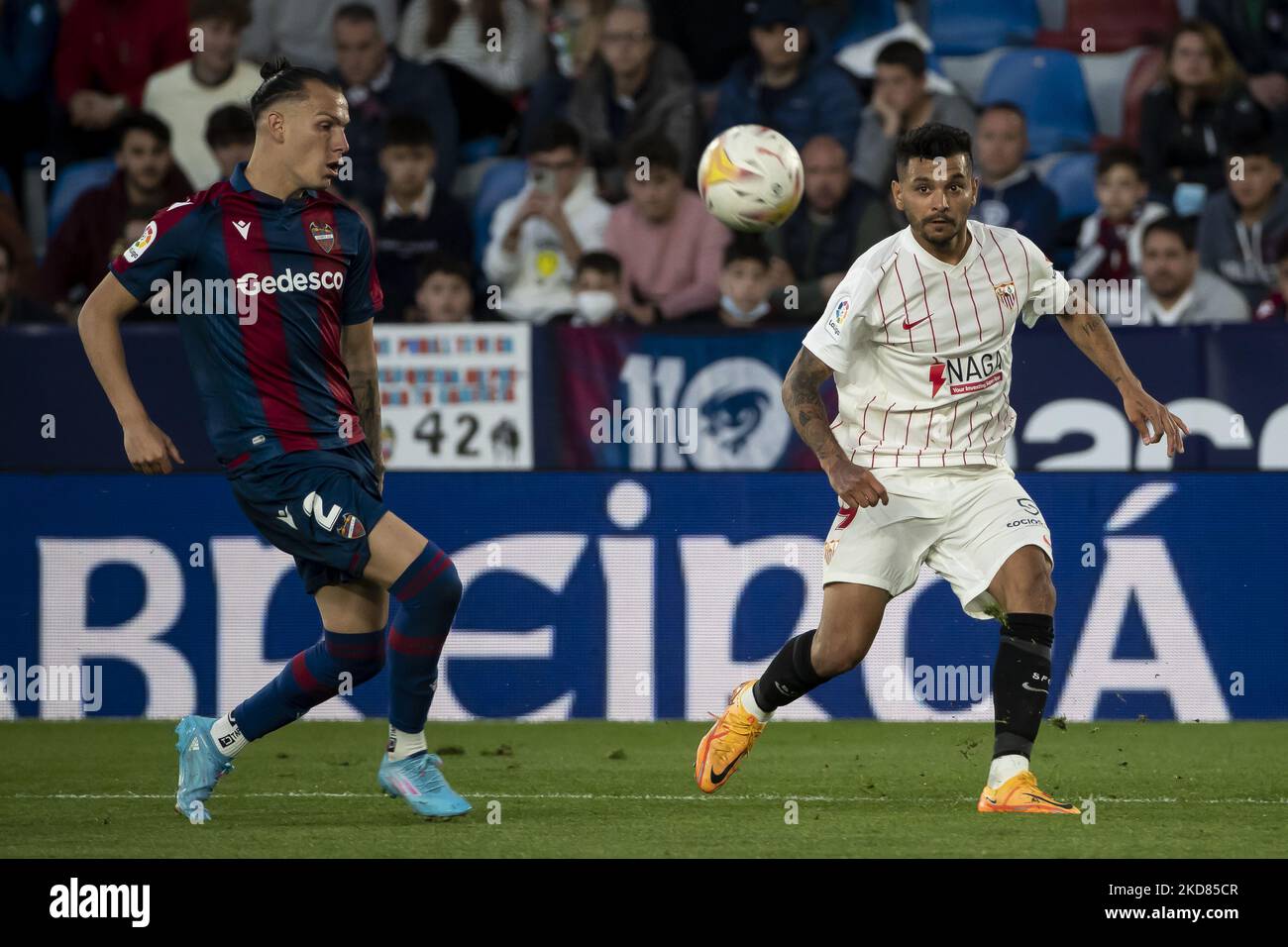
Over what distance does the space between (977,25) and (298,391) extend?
24.7 feet

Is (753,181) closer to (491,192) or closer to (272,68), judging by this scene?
(272,68)

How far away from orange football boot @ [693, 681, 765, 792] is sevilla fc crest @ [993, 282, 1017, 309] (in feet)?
4.82

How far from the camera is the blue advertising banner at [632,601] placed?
28.3 ft

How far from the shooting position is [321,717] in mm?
9016

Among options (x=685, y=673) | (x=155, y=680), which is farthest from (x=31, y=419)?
(x=685, y=673)

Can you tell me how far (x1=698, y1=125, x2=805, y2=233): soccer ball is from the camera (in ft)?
24.7

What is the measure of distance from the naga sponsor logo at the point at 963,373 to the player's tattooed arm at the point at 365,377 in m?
1.74

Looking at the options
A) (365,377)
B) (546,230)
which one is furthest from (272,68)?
(546,230)

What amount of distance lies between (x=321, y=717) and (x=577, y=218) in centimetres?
361

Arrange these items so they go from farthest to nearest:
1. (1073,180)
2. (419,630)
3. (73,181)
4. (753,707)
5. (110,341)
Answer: (73,181) < (1073,180) < (753,707) < (419,630) < (110,341)

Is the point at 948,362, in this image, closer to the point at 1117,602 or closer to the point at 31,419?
the point at 1117,602

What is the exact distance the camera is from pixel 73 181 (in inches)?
466
